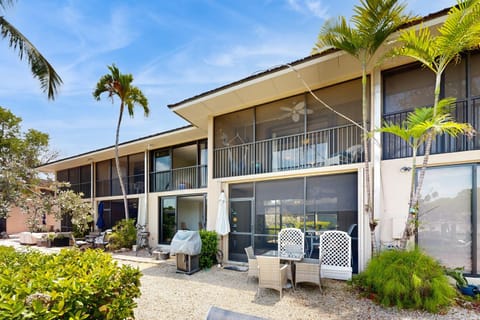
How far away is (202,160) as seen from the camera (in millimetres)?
12891

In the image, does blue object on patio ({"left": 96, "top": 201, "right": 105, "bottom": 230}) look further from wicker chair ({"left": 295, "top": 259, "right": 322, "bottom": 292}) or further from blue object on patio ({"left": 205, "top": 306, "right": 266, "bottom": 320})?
blue object on patio ({"left": 205, "top": 306, "right": 266, "bottom": 320})

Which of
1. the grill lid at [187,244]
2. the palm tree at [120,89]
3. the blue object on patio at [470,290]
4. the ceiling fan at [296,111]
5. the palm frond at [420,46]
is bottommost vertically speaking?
the blue object on patio at [470,290]

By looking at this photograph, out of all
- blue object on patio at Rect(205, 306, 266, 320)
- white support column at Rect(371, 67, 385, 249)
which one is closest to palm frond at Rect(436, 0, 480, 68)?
white support column at Rect(371, 67, 385, 249)

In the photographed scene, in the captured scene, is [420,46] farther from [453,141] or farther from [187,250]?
[187,250]

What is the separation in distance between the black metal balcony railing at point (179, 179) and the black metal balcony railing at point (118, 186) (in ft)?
3.42

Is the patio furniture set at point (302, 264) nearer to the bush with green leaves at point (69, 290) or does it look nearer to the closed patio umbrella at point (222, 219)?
the closed patio umbrella at point (222, 219)

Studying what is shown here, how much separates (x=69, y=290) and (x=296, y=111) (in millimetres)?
7535

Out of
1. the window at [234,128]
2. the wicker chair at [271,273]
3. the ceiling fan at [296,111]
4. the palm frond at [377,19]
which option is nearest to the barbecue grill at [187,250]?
the wicker chair at [271,273]

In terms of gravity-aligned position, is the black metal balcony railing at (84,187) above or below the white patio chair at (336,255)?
above

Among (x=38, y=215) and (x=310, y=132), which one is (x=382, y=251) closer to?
(x=310, y=132)

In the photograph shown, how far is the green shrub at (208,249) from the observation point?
8922mm

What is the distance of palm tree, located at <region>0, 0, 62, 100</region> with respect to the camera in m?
7.29

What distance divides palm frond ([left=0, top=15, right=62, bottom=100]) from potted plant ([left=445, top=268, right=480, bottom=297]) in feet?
37.4

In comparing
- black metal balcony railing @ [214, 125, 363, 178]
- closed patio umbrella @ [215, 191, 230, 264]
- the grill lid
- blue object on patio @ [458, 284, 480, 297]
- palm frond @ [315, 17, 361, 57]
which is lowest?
blue object on patio @ [458, 284, 480, 297]
